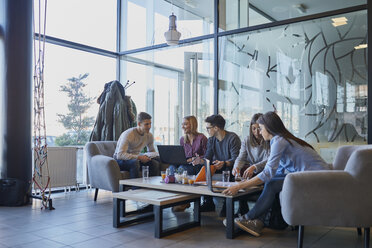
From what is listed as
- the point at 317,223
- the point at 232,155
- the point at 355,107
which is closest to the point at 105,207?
the point at 232,155

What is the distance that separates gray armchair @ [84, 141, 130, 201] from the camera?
430cm

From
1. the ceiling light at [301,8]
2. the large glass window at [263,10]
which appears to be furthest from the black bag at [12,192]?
the ceiling light at [301,8]

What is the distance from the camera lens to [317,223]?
2.56 metres

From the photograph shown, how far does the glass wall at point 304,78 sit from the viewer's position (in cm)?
429

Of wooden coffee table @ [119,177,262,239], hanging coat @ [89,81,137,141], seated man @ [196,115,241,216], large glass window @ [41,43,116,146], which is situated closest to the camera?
wooden coffee table @ [119,177,262,239]

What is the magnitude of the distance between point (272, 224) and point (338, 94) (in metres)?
1.96

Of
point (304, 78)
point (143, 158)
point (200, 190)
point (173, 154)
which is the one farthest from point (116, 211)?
point (304, 78)

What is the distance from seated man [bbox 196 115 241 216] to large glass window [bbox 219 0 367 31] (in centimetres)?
178

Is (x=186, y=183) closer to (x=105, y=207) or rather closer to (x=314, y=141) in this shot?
(x=105, y=207)

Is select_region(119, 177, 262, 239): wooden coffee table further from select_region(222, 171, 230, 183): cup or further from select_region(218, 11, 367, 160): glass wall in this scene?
select_region(218, 11, 367, 160): glass wall

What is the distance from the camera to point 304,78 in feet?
15.2

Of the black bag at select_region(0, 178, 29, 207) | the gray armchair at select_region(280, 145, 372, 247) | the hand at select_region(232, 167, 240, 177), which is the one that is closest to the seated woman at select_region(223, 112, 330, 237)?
the gray armchair at select_region(280, 145, 372, 247)

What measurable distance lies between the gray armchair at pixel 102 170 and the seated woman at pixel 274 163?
1.77m

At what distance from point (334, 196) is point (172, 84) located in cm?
384
